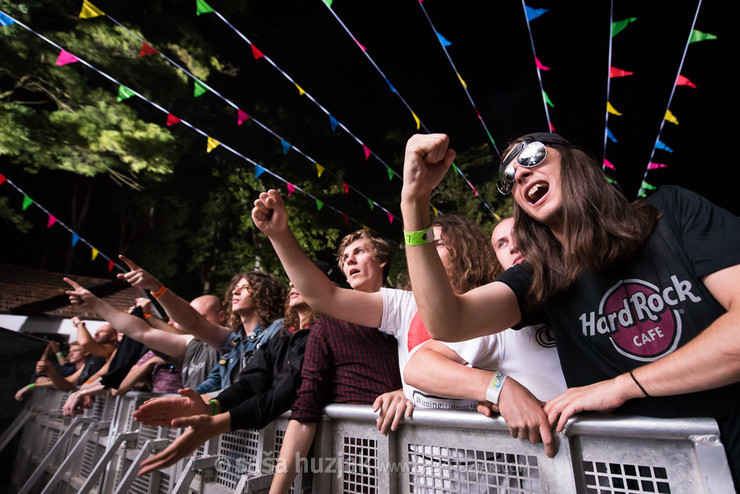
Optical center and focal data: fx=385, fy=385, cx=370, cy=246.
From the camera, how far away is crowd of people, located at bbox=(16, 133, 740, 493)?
0.94 m

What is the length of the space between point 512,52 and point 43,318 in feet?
47.8

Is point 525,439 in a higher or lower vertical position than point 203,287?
lower

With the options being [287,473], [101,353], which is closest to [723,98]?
[287,473]

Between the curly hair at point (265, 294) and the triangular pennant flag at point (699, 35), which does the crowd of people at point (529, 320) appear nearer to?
the curly hair at point (265, 294)

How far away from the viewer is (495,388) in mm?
1094

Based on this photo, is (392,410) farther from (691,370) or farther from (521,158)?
(521,158)

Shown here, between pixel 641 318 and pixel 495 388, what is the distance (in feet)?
1.43

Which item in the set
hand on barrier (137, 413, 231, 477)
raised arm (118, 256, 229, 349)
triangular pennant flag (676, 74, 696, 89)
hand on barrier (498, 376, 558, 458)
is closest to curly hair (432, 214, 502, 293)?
hand on barrier (498, 376, 558, 458)

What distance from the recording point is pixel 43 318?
11.9 m

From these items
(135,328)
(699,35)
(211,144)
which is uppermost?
(699,35)

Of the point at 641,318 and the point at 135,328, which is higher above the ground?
the point at 135,328

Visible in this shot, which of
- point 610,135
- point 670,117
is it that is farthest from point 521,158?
point 610,135

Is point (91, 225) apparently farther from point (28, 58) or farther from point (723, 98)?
point (723, 98)

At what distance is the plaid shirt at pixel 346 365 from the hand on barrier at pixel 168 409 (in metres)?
0.47
